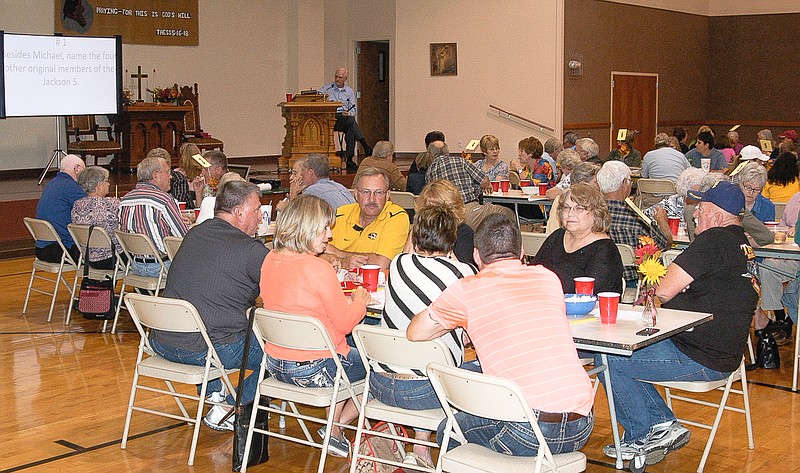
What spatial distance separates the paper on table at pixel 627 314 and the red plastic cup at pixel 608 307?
166 mm

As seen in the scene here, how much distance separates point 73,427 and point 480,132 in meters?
12.1

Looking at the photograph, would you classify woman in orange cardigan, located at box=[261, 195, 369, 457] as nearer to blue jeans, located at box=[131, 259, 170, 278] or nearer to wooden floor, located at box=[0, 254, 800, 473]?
wooden floor, located at box=[0, 254, 800, 473]

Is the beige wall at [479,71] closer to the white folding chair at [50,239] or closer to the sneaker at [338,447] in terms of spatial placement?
the white folding chair at [50,239]

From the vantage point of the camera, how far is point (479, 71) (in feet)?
53.7

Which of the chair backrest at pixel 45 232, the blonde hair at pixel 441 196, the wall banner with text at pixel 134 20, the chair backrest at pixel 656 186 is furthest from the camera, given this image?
the wall banner with text at pixel 134 20

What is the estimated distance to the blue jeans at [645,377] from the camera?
13.9 ft

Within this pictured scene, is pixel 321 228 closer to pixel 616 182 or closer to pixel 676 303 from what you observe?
pixel 676 303

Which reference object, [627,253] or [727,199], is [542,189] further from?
[727,199]

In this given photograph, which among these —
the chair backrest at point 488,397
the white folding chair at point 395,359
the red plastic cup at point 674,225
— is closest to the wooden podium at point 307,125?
the red plastic cup at point 674,225

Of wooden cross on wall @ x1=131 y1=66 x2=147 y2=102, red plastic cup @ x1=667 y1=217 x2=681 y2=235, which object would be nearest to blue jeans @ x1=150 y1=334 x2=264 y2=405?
red plastic cup @ x1=667 y1=217 x2=681 y2=235

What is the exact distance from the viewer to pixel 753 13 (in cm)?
1919

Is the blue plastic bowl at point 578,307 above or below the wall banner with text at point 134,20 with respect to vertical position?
below

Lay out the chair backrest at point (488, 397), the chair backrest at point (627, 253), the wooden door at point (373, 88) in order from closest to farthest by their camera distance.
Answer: the chair backrest at point (488, 397), the chair backrest at point (627, 253), the wooden door at point (373, 88)

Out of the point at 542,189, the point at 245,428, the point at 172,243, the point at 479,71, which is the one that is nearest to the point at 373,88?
the point at 479,71
